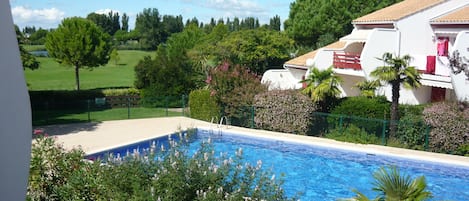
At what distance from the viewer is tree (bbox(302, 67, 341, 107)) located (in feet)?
72.2

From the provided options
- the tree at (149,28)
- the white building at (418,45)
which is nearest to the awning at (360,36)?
the white building at (418,45)

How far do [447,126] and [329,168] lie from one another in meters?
5.08

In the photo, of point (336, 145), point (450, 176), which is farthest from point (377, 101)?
point (450, 176)

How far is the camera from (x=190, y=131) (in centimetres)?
1018

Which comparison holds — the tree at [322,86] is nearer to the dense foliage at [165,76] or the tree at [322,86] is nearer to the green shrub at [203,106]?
the green shrub at [203,106]

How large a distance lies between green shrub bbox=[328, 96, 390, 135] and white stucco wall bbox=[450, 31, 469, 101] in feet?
10.5

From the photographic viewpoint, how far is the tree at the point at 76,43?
129ft

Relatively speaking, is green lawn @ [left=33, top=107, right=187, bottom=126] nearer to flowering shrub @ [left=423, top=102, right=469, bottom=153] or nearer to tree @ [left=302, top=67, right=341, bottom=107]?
tree @ [left=302, top=67, right=341, bottom=107]

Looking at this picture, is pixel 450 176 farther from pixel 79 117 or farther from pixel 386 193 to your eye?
pixel 79 117

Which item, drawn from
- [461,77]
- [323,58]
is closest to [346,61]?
[323,58]

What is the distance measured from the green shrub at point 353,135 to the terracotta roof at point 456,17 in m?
8.56

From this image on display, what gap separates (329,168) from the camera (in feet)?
60.4

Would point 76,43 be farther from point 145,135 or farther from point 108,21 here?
point 108,21

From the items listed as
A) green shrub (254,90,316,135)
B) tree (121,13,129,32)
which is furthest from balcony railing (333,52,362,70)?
tree (121,13,129,32)
